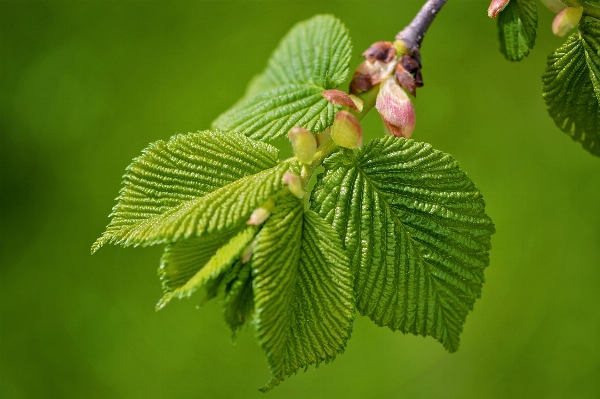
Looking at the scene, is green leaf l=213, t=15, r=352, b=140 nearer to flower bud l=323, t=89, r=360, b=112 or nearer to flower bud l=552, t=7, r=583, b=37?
flower bud l=323, t=89, r=360, b=112

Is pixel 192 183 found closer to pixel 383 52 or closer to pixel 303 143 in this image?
pixel 303 143

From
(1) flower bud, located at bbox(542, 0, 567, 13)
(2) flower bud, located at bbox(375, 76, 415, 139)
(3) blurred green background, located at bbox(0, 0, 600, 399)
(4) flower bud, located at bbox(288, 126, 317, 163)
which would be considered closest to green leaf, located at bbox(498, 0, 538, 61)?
(1) flower bud, located at bbox(542, 0, 567, 13)

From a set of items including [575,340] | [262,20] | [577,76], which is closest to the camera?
[577,76]

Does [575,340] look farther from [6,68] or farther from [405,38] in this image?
[6,68]

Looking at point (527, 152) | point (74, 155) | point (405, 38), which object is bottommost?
point (74, 155)

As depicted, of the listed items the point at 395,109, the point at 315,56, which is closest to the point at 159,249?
the point at 315,56

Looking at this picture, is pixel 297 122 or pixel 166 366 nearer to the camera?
pixel 297 122

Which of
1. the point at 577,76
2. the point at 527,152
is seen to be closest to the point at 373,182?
the point at 577,76
